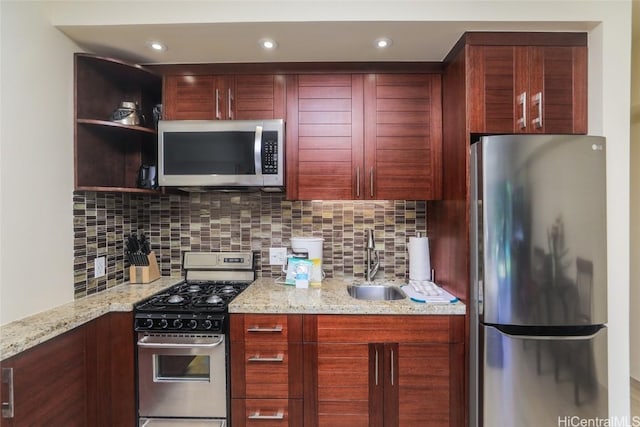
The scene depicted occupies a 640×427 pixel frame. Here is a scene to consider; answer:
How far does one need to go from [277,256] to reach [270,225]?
0.23 meters

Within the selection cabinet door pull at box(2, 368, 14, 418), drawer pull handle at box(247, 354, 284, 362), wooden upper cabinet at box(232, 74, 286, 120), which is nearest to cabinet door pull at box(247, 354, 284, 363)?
drawer pull handle at box(247, 354, 284, 362)

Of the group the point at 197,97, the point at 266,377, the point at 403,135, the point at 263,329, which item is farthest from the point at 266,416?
the point at 197,97

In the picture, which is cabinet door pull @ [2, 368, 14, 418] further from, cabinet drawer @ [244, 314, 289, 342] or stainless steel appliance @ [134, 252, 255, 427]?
cabinet drawer @ [244, 314, 289, 342]

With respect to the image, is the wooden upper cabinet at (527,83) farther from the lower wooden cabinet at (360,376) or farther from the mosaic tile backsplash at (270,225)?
the lower wooden cabinet at (360,376)

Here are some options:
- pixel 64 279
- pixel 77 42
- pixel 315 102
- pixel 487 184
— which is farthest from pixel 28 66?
pixel 487 184

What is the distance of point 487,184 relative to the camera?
148 centimetres

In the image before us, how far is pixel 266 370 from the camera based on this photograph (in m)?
1.61

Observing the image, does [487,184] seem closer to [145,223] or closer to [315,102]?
[315,102]

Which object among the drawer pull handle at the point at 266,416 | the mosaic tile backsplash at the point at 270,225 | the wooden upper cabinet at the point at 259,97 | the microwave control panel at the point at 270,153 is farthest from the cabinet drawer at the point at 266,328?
the wooden upper cabinet at the point at 259,97

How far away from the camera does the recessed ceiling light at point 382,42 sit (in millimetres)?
1684

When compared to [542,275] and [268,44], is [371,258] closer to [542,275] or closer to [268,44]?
[542,275]

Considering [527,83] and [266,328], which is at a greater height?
[527,83]

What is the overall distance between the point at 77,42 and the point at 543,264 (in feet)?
8.83

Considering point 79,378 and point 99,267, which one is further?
point 99,267
